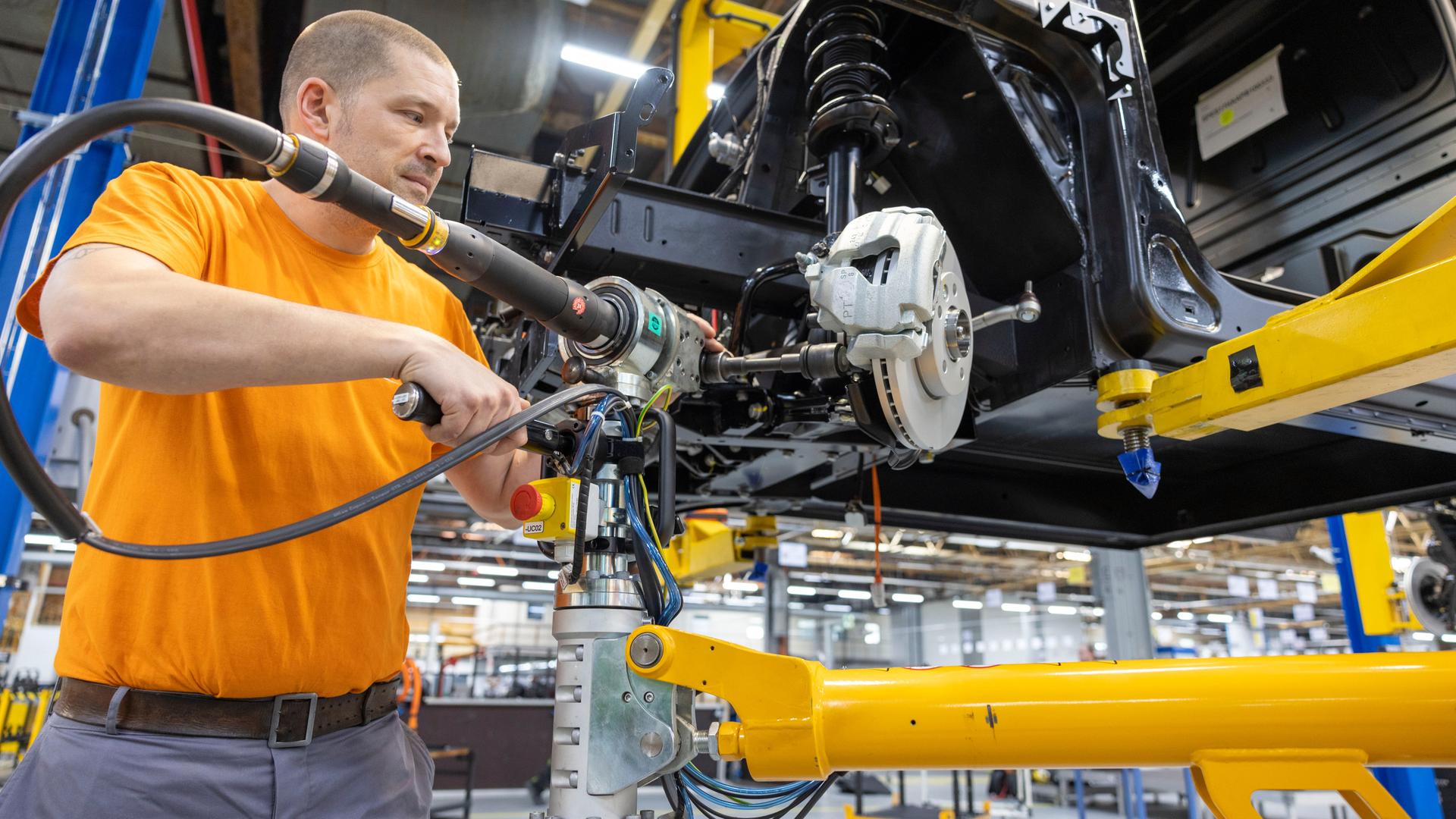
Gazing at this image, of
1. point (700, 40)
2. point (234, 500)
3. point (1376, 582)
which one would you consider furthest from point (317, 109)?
point (1376, 582)

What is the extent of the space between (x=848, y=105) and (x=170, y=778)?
4.96 ft

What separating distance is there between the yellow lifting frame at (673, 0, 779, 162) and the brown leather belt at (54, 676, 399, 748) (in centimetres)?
384

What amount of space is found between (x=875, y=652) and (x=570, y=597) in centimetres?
2060

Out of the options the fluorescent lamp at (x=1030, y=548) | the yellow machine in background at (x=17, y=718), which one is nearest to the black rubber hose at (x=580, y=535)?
the yellow machine in background at (x=17, y=718)

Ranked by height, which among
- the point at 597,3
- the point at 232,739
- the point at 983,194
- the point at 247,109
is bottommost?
the point at 232,739

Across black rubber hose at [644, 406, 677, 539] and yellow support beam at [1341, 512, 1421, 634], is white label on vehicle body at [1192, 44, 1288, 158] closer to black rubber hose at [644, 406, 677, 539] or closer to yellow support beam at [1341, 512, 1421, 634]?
black rubber hose at [644, 406, 677, 539]

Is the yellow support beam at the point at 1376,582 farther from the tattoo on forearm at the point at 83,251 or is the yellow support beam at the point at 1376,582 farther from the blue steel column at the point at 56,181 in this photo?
the blue steel column at the point at 56,181

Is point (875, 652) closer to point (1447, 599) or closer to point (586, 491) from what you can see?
point (1447, 599)

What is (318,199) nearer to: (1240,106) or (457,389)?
(457,389)

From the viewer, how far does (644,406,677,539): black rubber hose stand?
1167 mm

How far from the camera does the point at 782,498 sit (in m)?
3.02

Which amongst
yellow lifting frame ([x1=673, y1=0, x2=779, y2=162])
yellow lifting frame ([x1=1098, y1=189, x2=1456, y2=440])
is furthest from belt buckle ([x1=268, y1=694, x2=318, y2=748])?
yellow lifting frame ([x1=673, y1=0, x2=779, y2=162])

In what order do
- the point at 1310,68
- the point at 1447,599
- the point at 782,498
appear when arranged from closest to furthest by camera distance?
the point at 1310,68 < the point at 782,498 < the point at 1447,599

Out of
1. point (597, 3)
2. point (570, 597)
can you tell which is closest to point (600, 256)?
point (570, 597)
